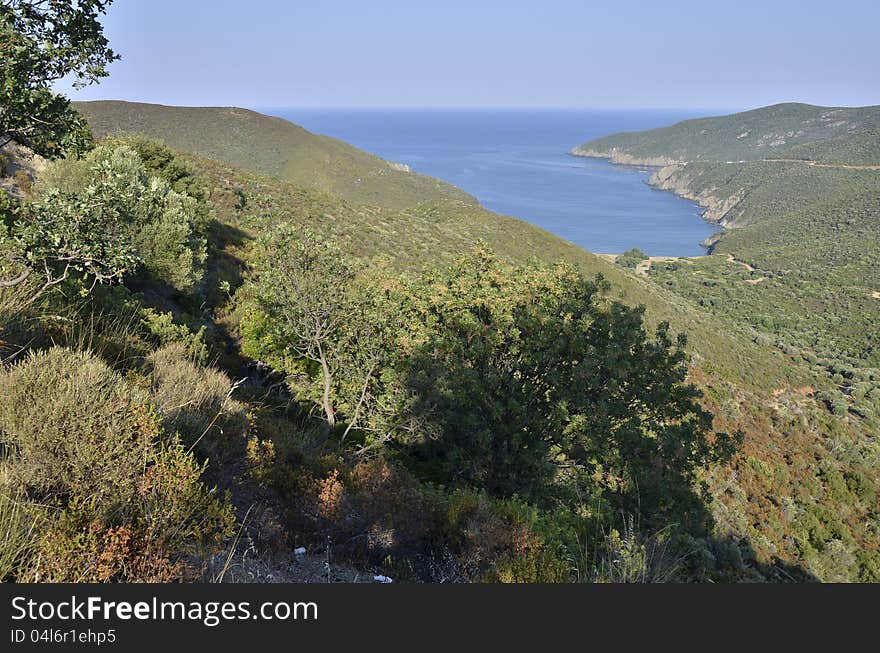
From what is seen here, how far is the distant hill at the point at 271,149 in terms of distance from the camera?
Answer: 121 metres

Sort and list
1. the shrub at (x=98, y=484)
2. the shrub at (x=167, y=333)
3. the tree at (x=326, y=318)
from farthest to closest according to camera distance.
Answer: the tree at (x=326, y=318)
the shrub at (x=167, y=333)
the shrub at (x=98, y=484)

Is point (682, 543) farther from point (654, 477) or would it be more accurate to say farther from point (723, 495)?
point (723, 495)

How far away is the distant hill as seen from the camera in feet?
397

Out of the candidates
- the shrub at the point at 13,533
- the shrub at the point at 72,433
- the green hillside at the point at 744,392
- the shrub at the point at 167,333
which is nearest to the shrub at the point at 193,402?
the shrub at the point at 72,433

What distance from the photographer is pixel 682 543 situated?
9.96 meters

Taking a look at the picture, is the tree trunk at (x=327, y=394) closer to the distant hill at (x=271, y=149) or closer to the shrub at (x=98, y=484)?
the shrub at (x=98, y=484)

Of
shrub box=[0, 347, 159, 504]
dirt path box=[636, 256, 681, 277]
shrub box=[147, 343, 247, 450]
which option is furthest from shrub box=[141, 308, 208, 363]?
dirt path box=[636, 256, 681, 277]

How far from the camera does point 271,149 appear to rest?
13950 cm

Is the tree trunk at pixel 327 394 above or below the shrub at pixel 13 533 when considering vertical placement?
below

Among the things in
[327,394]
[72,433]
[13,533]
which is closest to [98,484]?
[72,433]

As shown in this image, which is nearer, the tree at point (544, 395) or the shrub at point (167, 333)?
the shrub at point (167, 333)

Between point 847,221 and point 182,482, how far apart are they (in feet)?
630

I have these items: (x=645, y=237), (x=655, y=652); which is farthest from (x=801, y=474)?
(x=645, y=237)

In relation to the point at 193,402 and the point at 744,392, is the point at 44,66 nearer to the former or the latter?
the point at 193,402
